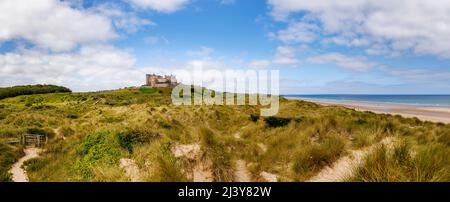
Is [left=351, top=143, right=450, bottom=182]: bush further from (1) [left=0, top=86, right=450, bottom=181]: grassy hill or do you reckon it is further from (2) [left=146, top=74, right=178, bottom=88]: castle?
(2) [left=146, top=74, right=178, bottom=88]: castle

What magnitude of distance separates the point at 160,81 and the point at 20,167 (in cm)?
10650

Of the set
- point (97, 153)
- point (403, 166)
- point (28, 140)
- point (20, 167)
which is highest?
point (403, 166)

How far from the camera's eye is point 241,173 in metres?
8.05

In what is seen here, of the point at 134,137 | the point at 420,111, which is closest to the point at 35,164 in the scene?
the point at 134,137

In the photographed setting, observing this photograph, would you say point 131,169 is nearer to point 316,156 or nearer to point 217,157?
point 217,157

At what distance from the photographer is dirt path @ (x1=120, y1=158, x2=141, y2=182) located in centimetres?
640

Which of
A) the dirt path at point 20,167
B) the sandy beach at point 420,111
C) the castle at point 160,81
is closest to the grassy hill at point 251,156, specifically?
the dirt path at point 20,167

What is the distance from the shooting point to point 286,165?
25.6 feet

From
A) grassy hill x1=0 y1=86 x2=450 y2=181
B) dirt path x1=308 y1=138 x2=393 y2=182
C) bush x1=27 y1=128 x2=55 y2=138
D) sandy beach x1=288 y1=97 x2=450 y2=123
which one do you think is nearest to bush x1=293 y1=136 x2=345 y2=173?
grassy hill x1=0 y1=86 x2=450 y2=181

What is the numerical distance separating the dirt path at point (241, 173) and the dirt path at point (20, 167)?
6.85m

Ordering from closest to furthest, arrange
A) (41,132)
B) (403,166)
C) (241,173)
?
(403,166), (241,173), (41,132)
